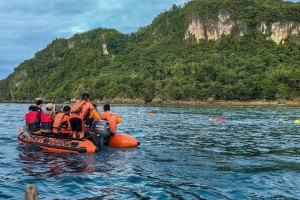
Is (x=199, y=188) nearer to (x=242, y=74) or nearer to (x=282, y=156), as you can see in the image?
(x=282, y=156)

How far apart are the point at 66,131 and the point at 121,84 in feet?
424

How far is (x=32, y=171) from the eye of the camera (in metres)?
12.2

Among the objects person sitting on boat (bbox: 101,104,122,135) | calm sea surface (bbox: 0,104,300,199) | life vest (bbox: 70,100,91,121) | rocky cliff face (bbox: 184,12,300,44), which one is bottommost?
calm sea surface (bbox: 0,104,300,199)

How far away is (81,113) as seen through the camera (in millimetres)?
15969

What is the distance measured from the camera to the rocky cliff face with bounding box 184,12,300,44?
161825 millimetres

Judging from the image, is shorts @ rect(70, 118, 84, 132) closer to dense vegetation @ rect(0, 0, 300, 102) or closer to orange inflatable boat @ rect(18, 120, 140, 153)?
orange inflatable boat @ rect(18, 120, 140, 153)

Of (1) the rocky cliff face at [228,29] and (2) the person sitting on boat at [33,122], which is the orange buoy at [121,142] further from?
(1) the rocky cliff face at [228,29]

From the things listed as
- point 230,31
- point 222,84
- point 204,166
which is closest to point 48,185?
point 204,166

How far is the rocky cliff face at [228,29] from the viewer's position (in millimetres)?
161825

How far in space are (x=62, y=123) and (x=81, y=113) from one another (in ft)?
4.87

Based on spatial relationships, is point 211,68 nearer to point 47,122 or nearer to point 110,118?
point 110,118

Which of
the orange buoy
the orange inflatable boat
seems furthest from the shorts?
the orange buoy

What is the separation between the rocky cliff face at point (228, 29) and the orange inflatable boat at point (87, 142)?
159 m

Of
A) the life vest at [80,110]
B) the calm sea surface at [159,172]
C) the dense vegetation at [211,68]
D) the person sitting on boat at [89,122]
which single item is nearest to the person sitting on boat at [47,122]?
the calm sea surface at [159,172]
